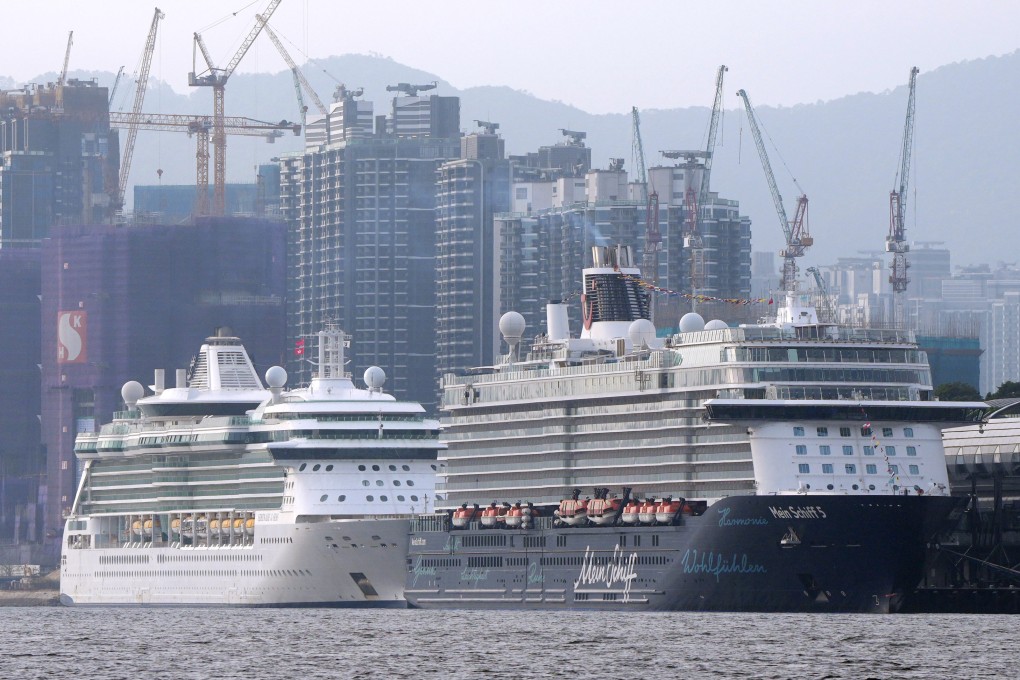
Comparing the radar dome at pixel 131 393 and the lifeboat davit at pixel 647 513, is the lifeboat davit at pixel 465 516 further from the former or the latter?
the radar dome at pixel 131 393

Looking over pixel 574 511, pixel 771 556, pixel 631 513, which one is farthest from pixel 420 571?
pixel 771 556

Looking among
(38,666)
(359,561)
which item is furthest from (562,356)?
(38,666)

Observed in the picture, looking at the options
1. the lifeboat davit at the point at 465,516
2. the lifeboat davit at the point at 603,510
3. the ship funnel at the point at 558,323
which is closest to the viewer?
the lifeboat davit at the point at 603,510

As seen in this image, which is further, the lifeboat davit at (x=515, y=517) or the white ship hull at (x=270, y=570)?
the white ship hull at (x=270, y=570)

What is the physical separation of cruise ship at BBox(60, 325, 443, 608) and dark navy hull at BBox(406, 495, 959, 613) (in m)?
17.8

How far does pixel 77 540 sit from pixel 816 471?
62.5 metres

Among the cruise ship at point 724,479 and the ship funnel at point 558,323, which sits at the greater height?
the ship funnel at point 558,323

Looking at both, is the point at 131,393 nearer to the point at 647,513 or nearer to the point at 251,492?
the point at 251,492

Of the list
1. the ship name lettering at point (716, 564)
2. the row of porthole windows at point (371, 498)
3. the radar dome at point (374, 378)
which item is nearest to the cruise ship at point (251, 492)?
the row of porthole windows at point (371, 498)

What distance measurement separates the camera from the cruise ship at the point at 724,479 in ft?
323

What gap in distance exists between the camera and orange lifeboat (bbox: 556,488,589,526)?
4227 inches

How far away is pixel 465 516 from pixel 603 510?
35.4 feet

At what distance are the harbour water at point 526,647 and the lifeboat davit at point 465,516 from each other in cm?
464

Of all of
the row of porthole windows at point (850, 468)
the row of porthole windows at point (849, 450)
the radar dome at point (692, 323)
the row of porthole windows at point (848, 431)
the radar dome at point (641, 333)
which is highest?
the radar dome at point (692, 323)
